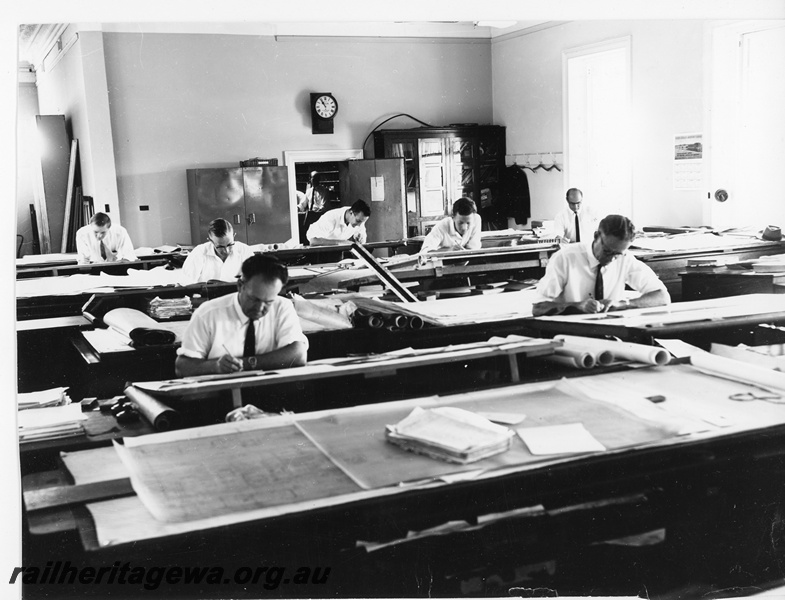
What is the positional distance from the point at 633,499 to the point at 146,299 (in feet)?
7.07

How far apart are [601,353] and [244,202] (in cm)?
138

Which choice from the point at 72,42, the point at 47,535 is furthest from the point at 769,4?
the point at 47,535

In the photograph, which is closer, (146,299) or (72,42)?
(72,42)

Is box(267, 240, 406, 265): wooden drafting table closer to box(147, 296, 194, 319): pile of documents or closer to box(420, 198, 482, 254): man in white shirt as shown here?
box(420, 198, 482, 254): man in white shirt

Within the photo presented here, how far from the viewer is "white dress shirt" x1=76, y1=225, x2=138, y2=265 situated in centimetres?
264

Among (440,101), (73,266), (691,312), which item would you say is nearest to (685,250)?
(691,312)

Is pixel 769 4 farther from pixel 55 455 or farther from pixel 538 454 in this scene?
pixel 55 455

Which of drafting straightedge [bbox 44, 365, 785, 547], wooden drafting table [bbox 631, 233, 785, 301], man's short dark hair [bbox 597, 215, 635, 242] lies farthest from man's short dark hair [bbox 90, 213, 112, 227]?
wooden drafting table [bbox 631, 233, 785, 301]

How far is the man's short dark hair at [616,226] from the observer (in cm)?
304

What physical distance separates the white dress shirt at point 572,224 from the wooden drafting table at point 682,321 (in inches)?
12.7

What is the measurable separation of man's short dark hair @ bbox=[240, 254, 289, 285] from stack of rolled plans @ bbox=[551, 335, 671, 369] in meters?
1.06

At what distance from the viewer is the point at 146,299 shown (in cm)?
333

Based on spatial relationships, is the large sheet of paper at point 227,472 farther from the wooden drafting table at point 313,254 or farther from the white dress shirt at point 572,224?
the white dress shirt at point 572,224

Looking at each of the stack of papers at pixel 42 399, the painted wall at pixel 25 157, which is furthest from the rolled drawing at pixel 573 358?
the painted wall at pixel 25 157
